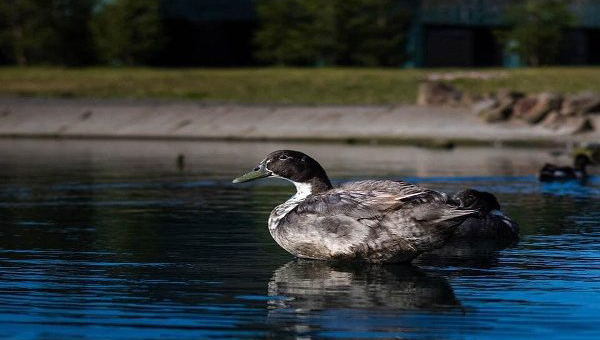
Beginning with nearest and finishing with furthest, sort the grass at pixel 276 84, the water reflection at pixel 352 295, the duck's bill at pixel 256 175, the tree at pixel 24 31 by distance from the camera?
the water reflection at pixel 352 295 → the duck's bill at pixel 256 175 → the grass at pixel 276 84 → the tree at pixel 24 31

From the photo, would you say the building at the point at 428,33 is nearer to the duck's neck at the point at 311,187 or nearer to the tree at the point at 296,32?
the tree at the point at 296,32

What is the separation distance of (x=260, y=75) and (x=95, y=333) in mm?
42150

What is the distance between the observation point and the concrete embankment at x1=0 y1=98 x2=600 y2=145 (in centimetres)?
3938

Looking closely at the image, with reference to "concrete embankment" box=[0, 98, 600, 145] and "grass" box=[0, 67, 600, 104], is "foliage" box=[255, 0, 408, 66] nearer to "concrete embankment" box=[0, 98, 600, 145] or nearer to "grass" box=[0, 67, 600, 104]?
"grass" box=[0, 67, 600, 104]

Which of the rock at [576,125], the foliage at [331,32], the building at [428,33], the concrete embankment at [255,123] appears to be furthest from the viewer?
the building at [428,33]

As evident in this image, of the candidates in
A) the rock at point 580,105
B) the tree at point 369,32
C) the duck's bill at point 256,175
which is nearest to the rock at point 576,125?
the rock at point 580,105

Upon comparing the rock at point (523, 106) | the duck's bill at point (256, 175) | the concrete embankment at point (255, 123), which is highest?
the duck's bill at point (256, 175)

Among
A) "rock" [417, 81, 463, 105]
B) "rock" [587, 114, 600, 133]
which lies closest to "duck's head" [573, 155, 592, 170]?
"rock" [587, 114, 600, 133]

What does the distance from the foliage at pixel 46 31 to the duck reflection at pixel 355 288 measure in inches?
1872

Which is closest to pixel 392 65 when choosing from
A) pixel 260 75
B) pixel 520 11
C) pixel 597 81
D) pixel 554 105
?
pixel 520 11

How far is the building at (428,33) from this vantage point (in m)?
60.1

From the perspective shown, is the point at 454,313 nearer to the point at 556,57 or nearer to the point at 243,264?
the point at 243,264

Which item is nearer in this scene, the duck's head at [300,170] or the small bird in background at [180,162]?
the duck's head at [300,170]

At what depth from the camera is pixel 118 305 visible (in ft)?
36.9
